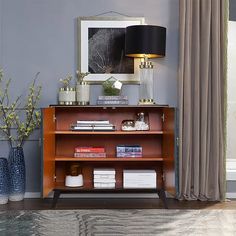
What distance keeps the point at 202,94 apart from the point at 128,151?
753mm

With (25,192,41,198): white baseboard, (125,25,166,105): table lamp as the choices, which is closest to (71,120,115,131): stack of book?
(125,25,166,105): table lamp

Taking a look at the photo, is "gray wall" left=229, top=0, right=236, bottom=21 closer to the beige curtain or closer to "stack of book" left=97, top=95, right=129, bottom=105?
the beige curtain

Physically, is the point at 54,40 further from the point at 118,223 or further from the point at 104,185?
the point at 118,223

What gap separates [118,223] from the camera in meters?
0.87

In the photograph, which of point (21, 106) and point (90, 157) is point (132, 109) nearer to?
point (90, 157)

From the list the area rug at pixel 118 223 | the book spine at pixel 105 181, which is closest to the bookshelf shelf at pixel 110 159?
the book spine at pixel 105 181

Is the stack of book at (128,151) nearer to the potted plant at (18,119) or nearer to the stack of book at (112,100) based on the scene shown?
the stack of book at (112,100)

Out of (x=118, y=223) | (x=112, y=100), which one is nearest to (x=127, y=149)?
(x=112, y=100)

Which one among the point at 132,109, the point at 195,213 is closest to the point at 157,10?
the point at 132,109

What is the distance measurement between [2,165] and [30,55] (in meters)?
0.93

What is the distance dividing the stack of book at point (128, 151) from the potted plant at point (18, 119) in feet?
2.36

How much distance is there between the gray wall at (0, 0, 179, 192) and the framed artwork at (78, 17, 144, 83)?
6 centimetres

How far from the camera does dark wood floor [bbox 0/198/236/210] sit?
127 inches

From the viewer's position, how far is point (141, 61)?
11.6 ft
